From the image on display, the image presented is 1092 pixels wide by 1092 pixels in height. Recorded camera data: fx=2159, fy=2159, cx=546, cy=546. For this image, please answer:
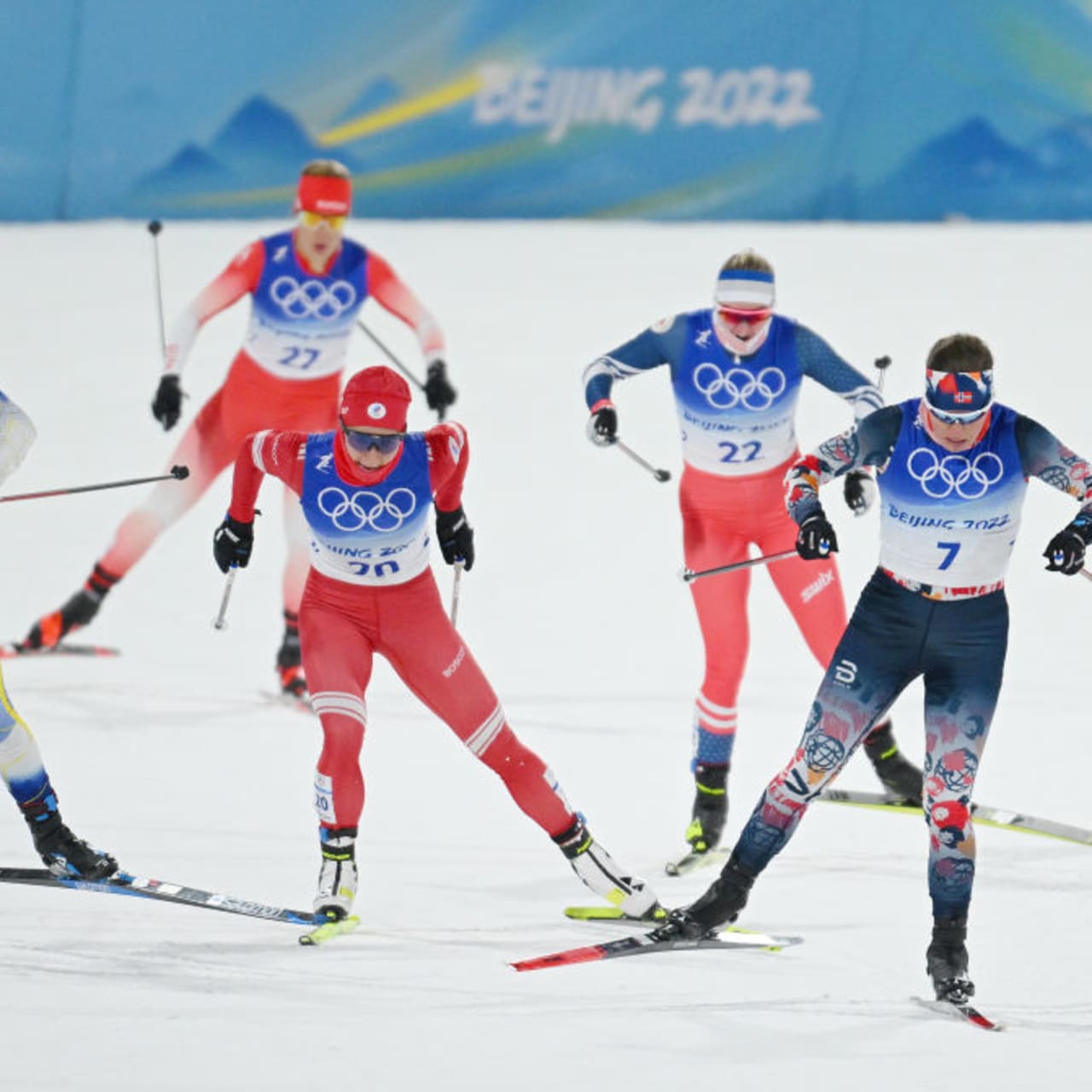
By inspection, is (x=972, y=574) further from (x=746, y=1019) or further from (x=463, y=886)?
(x=463, y=886)

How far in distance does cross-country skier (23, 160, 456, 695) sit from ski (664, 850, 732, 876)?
202 cm

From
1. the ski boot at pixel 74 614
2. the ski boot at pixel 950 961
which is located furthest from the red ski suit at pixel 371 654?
the ski boot at pixel 74 614

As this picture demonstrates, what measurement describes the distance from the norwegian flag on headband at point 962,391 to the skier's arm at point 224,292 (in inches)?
140

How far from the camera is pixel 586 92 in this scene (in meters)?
13.0

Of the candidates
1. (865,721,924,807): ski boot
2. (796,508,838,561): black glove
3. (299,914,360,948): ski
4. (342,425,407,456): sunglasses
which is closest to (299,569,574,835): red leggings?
(299,914,360,948): ski

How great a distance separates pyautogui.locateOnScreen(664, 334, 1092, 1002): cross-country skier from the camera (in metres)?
5.40

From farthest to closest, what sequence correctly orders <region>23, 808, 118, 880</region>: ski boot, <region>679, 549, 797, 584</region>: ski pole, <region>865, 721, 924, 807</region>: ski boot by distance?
<region>865, 721, 924, 807</region>: ski boot
<region>679, 549, 797, 584</region>: ski pole
<region>23, 808, 118, 880</region>: ski boot

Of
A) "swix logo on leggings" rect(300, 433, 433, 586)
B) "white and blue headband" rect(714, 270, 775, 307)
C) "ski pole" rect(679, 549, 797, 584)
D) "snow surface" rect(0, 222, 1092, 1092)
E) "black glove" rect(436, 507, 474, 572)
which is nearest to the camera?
"snow surface" rect(0, 222, 1092, 1092)

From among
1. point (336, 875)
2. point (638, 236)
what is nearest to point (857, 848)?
point (336, 875)

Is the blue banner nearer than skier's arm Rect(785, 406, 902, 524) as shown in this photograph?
No

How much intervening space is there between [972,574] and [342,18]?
828 cm

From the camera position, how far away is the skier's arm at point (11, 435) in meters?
5.80

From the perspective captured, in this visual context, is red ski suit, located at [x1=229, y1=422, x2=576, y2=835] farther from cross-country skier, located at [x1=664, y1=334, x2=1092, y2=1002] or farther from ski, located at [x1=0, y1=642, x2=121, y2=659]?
ski, located at [x1=0, y1=642, x2=121, y2=659]

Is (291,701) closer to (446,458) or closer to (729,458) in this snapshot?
(729,458)
